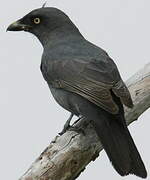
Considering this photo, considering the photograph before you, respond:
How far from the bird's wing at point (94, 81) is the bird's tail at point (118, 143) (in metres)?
0.26

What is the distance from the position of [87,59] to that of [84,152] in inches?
45.5

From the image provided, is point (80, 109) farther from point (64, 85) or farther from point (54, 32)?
point (54, 32)

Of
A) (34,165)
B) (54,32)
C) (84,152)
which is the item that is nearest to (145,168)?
(84,152)

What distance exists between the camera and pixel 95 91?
22.6ft

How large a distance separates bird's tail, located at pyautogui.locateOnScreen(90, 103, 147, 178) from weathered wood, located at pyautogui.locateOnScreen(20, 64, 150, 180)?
28 cm

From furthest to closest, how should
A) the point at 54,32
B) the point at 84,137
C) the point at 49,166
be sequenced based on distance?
the point at 54,32 → the point at 84,137 → the point at 49,166

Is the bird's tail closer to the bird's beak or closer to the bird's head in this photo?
the bird's head

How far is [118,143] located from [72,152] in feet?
1.69

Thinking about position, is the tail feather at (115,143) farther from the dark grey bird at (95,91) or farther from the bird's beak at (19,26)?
the bird's beak at (19,26)

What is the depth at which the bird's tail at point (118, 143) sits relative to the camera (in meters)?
6.88

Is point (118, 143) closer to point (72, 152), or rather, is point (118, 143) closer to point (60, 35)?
point (72, 152)

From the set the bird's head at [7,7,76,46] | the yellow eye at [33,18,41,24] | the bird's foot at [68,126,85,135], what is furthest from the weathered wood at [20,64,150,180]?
the yellow eye at [33,18,41,24]

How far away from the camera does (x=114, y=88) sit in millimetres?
7008

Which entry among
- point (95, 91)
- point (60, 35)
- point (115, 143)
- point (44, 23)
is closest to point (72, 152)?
point (115, 143)
